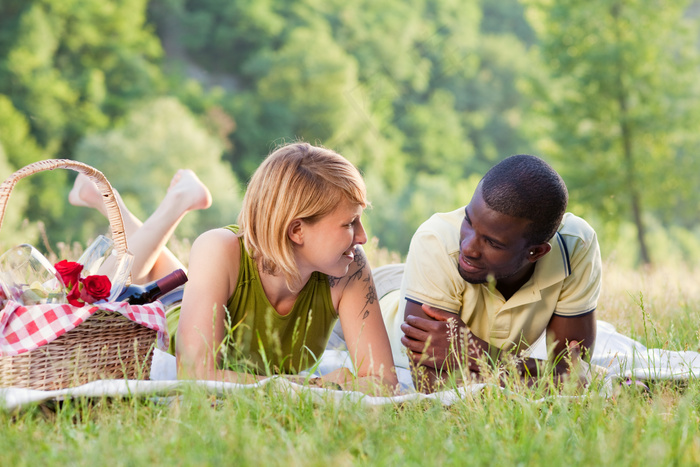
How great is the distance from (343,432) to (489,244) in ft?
3.25

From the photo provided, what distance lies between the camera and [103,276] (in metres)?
2.22

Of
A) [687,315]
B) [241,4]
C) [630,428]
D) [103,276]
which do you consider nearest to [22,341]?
[103,276]

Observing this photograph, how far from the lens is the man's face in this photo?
2389 millimetres

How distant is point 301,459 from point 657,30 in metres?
15.0

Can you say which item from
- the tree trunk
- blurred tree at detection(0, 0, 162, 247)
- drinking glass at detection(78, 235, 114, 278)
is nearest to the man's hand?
drinking glass at detection(78, 235, 114, 278)

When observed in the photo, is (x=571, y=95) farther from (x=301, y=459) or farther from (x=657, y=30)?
Answer: (x=301, y=459)

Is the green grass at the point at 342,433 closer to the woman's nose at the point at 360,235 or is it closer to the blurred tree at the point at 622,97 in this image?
the woman's nose at the point at 360,235

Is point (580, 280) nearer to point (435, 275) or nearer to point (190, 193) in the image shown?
point (435, 275)

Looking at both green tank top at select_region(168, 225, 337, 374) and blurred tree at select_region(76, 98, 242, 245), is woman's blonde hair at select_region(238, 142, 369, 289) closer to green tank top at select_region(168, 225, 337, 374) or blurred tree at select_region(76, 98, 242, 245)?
green tank top at select_region(168, 225, 337, 374)

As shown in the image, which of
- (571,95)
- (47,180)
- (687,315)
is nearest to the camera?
(687,315)

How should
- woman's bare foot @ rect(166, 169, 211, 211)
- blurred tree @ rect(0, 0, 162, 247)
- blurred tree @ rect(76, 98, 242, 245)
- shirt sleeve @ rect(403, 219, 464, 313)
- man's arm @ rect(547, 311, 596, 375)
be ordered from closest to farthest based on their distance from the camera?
shirt sleeve @ rect(403, 219, 464, 313) → man's arm @ rect(547, 311, 596, 375) → woman's bare foot @ rect(166, 169, 211, 211) → blurred tree @ rect(0, 0, 162, 247) → blurred tree @ rect(76, 98, 242, 245)

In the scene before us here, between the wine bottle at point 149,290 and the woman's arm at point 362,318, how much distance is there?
0.62 meters

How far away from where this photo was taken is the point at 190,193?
375 centimetres

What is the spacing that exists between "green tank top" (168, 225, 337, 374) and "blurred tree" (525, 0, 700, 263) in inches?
496
